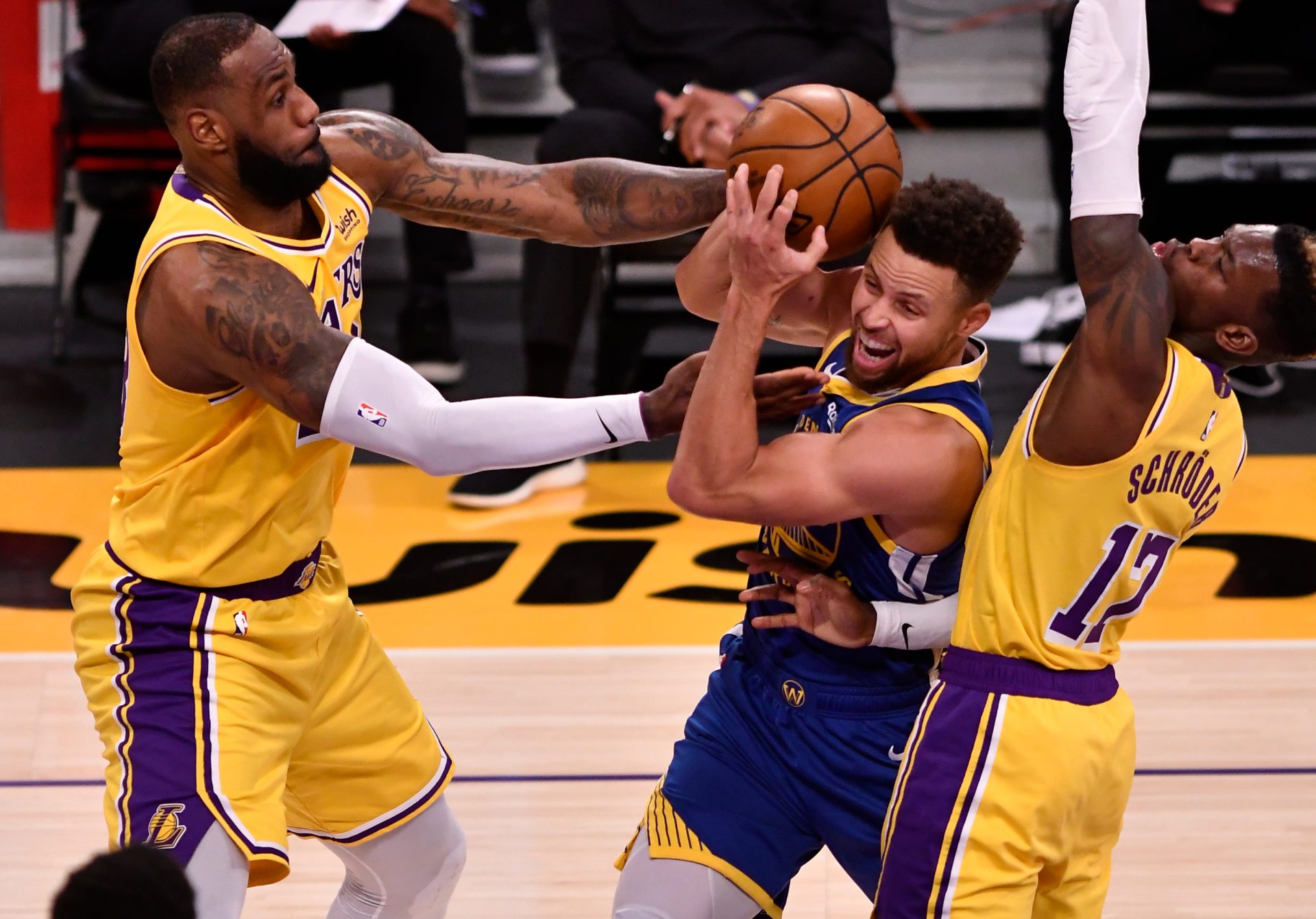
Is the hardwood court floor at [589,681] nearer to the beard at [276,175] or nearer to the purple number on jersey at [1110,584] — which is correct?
the purple number on jersey at [1110,584]

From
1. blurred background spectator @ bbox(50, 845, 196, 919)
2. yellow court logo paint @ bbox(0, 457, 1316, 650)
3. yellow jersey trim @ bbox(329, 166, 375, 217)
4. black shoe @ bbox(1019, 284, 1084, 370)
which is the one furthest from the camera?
black shoe @ bbox(1019, 284, 1084, 370)

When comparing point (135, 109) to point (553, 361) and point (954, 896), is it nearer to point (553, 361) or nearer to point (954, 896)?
point (553, 361)

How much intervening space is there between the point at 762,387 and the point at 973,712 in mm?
706

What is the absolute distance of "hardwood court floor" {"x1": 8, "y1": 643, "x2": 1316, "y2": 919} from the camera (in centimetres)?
436

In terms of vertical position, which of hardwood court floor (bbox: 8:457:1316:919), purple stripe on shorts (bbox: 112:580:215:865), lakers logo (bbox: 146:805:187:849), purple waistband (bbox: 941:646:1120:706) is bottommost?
hardwood court floor (bbox: 8:457:1316:919)

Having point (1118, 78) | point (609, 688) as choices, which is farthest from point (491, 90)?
point (1118, 78)

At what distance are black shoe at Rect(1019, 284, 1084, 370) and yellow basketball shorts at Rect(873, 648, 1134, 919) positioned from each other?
5521mm

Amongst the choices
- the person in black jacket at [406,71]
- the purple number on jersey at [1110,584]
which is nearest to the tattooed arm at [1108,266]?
the purple number on jersey at [1110,584]

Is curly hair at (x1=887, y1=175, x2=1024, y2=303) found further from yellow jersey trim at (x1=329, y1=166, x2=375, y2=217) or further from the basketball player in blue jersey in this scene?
yellow jersey trim at (x1=329, y1=166, x2=375, y2=217)

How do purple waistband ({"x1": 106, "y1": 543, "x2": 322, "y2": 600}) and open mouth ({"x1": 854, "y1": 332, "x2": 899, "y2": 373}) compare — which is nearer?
open mouth ({"x1": 854, "y1": 332, "x2": 899, "y2": 373})

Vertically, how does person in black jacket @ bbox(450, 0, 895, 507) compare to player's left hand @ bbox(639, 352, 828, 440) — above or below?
below

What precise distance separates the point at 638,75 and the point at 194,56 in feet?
15.2

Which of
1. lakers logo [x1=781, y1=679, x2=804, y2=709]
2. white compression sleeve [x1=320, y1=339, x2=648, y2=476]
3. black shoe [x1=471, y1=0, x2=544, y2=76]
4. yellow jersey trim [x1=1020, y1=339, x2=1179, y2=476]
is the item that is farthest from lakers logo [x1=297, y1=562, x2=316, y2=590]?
black shoe [x1=471, y1=0, x2=544, y2=76]

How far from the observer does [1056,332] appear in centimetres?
849
